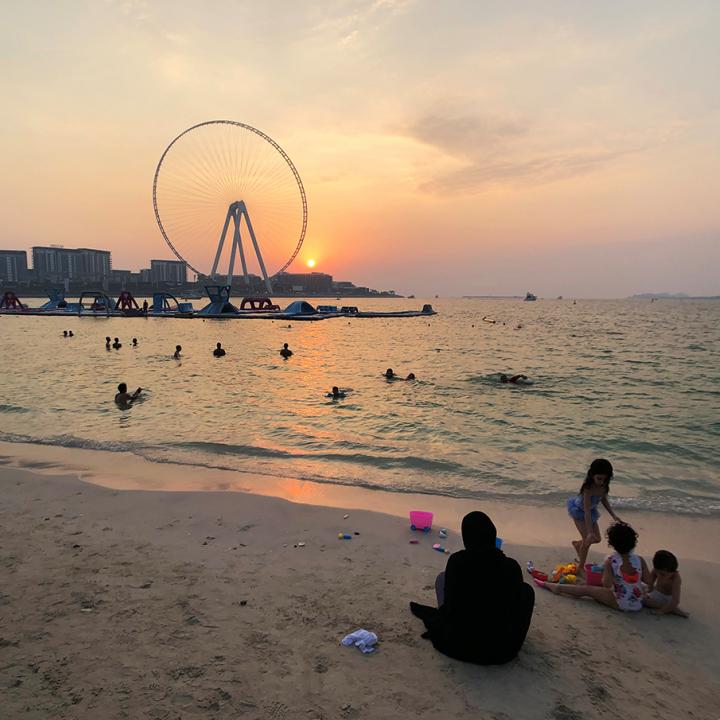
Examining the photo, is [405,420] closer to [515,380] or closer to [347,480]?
[347,480]

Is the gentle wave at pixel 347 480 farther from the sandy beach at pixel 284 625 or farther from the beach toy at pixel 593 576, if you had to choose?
the beach toy at pixel 593 576

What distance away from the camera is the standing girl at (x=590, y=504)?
268 inches

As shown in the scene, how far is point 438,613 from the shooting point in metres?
5.11

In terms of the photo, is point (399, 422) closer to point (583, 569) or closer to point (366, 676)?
point (583, 569)

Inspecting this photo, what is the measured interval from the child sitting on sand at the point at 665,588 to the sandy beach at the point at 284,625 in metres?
0.14

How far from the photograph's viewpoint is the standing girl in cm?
680

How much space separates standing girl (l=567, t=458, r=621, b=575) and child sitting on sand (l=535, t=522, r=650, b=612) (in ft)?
2.38

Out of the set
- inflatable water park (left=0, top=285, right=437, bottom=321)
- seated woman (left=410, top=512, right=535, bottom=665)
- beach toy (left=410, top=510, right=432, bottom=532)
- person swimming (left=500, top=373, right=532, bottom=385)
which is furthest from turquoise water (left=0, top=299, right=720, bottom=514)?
inflatable water park (left=0, top=285, right=437, bottom=321)

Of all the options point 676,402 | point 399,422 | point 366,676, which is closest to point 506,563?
point 366,676

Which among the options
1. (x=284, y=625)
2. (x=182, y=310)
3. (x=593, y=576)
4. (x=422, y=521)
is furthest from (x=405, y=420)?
(x=182, y=310)

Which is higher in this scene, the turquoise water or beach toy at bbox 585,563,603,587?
beach toy at bbox 585,563,603,587

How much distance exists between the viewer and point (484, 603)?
4.62 m

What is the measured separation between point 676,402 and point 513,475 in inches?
567

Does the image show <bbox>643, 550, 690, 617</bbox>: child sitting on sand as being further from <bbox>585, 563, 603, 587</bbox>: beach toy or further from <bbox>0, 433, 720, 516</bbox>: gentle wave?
<bbox>0, 433, 720, 516</bbox>: gentle wave
